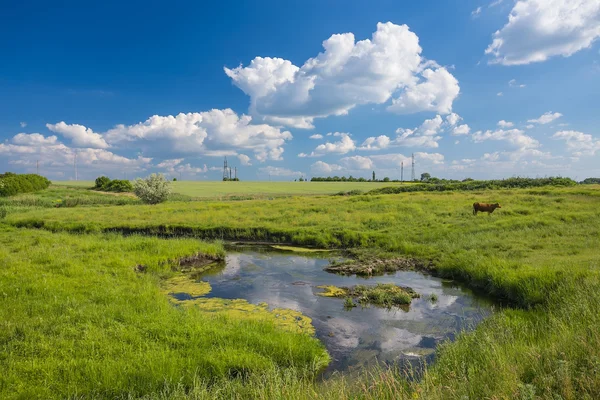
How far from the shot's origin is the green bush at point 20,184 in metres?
66.1

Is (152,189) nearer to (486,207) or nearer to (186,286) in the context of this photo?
(186,286)

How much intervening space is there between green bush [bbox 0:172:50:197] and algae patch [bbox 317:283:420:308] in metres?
73.9

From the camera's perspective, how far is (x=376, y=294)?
545 inches

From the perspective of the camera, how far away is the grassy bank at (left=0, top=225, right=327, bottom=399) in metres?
7.04

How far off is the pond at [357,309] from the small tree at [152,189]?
130 feet

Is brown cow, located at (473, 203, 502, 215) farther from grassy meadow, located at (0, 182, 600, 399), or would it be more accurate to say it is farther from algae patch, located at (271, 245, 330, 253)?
algae patch, located at (271, 245, 330, 253)

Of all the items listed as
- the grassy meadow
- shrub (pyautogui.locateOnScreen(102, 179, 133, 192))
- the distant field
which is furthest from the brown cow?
shrub (pyautogui.locateOnScreen(102, 179, 133, 192))

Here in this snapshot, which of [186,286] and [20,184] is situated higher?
[20,184]

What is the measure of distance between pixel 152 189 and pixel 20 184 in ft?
116

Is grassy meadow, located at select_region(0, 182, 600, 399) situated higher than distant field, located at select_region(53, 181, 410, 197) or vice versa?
distant field, located at select_region(53, 181, 410, 197)

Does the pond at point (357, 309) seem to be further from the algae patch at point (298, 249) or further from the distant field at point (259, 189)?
the distant field at point (259, 189)

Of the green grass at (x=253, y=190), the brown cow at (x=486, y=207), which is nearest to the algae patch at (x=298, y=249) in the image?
the brown cow at (x=486, y=207)

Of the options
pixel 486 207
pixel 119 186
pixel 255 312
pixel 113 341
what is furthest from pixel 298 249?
pixel 119 186

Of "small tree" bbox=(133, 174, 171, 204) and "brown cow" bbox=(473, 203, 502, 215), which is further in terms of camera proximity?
"small tree" bbox=(133, 174, 171, 204)
